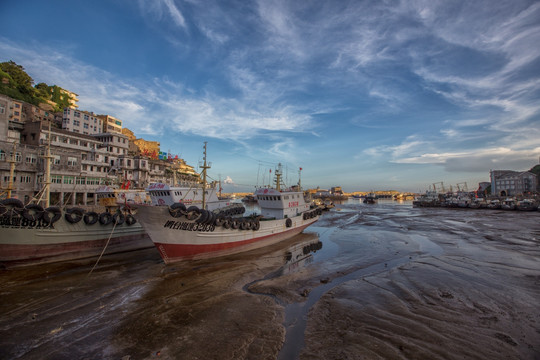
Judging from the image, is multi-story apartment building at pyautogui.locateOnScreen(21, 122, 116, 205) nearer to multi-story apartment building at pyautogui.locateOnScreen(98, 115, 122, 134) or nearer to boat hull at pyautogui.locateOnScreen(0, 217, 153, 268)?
multi-story apartment building at pyautogui.locateOnScreen(98, 115, 122, 134)

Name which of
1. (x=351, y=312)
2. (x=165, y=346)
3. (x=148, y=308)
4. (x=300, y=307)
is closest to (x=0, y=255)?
(x=148, y=308)

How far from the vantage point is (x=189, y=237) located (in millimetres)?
12852

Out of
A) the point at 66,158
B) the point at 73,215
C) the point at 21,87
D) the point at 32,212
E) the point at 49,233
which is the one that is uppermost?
the point at 21,87

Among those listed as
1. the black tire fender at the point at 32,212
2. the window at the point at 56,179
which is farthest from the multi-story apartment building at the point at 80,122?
the black tire fender at the point at 32,212

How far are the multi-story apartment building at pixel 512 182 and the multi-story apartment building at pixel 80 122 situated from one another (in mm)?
130354

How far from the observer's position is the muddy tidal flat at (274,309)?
217 inches

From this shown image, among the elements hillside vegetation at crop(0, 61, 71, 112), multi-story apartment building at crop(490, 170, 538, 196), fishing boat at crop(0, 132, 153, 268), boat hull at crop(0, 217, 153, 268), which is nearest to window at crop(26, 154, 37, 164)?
hillside vegetation at crop(0, 61, 71, 112)

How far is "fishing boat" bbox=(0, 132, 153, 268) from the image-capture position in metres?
11.5

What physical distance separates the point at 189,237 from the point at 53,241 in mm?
7754

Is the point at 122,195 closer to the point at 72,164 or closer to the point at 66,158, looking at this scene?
the point at 72,164

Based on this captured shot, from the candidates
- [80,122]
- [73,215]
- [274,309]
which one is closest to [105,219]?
[73,215]

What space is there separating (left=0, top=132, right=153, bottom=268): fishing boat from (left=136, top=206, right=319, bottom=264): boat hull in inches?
80.5

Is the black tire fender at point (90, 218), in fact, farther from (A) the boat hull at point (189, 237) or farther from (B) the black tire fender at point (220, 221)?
(B) the black tire fender at point (220, 221)

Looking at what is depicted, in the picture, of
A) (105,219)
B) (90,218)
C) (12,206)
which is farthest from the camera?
(105,219)
